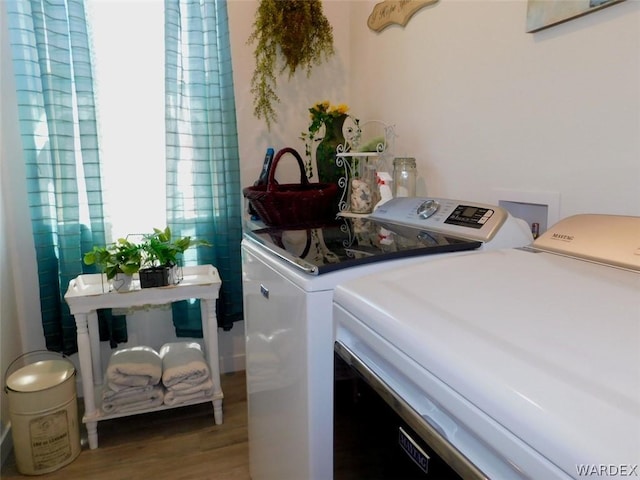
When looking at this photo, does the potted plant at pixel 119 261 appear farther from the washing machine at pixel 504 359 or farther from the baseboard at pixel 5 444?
the washing machine at pixel 504 359

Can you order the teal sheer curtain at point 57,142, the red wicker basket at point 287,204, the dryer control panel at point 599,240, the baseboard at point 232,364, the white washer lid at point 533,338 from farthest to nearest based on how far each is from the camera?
the baseboard at point 232,364, the teal sheer curtain at point 57,142, the red wicker basket at point 287,204, the dryer control panel at point 599,240, the white washer lid at point 533,338

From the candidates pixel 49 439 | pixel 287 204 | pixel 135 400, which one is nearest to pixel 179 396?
pixel 135 400

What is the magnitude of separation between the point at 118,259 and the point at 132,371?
0.48 m

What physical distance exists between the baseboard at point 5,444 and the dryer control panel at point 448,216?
5.76 feet

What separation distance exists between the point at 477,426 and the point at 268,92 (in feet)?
6.93

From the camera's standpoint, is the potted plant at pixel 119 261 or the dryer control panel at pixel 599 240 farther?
the potted plant at pixel 119 261

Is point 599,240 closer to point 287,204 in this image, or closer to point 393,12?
point 287,204

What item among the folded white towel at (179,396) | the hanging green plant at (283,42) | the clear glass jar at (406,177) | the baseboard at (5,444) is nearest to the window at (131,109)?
the hanging green plant at (283,42)

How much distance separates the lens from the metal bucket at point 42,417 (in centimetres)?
160

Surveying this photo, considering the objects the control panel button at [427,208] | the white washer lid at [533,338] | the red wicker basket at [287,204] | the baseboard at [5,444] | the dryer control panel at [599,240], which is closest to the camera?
the white washer lid at [533,338]

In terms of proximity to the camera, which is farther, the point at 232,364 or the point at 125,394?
the point at 232,364

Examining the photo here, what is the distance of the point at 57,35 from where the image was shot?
1851 mm

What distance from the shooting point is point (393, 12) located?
181 centimetres

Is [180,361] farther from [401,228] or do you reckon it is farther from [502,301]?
[502,301]
